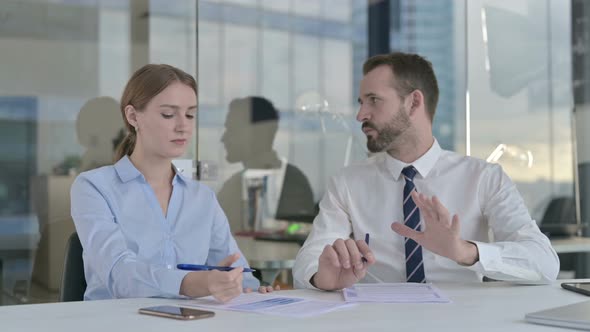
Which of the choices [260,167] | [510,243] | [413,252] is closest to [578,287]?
[510,243]

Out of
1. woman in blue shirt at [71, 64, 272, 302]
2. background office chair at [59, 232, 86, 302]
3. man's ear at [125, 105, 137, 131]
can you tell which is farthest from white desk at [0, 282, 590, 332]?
man's ear at [125, 105, 137, 131]

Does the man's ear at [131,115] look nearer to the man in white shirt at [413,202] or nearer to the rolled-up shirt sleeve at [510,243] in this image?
the man in white shirt at [413,202]

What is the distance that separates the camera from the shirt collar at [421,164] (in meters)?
2.83

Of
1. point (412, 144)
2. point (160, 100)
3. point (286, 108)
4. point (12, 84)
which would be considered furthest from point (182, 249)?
point (286, 108)

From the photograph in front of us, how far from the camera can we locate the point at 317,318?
5.54 ft

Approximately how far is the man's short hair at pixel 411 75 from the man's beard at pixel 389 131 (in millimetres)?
105

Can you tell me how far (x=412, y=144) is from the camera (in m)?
2.90

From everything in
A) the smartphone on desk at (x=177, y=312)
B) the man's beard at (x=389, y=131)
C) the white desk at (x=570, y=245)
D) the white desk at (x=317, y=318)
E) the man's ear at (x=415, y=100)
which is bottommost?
the white desk at (x=570, y=245)

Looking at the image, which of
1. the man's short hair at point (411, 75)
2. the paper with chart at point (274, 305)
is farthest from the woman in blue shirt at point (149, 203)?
the man's short hair at point (411, 75)

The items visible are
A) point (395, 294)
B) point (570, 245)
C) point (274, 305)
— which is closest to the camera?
point (274, 305)

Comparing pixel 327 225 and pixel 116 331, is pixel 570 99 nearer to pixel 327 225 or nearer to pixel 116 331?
pixel 327 225

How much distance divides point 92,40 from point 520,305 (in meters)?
2.96

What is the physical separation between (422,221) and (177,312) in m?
1.23

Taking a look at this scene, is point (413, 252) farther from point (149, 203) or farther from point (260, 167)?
point (260, 167)
